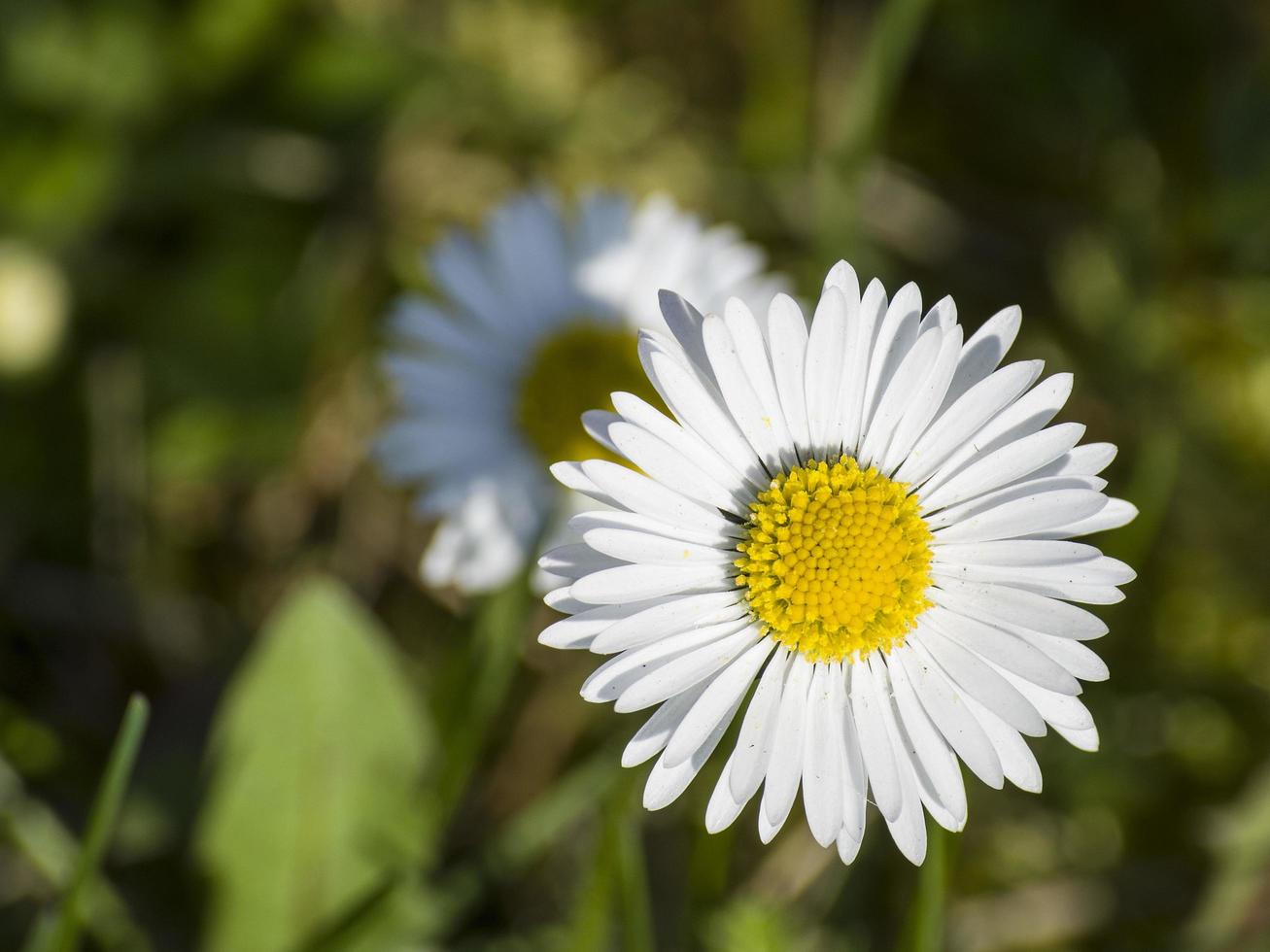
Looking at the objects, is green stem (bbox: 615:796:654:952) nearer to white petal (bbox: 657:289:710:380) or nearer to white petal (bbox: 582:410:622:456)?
white petal (bbox: 582:410:622:456)

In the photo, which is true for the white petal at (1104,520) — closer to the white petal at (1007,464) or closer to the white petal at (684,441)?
the white petal at (1007,464)

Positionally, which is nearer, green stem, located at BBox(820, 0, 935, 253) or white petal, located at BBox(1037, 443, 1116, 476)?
white petal, located at BBox(1037, 443, 1116, 476)

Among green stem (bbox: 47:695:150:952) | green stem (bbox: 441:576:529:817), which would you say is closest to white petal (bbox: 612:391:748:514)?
green stem (bbox: 441:576:529:817)

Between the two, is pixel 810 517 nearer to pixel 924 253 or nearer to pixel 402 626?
pixel 402 626

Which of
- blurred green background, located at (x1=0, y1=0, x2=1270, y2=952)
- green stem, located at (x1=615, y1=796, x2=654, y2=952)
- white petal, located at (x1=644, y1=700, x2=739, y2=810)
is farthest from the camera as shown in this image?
blurred green background, located at (x1=0, y1=0, x2=1270, y2=952)

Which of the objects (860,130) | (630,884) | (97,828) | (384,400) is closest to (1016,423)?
(630,884)

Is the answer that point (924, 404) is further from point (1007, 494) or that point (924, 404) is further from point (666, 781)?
point (666, 781)

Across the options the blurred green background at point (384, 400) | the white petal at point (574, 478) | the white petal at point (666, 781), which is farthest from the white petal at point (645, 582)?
the blurred green background at point (384, 400)
